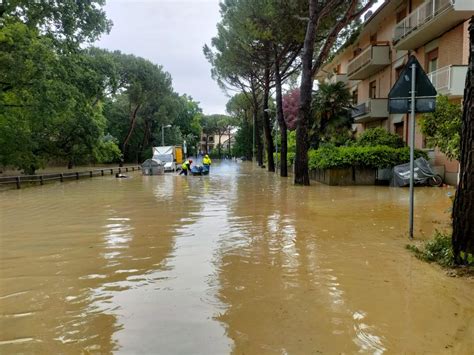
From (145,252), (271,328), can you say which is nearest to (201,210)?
(145,252)

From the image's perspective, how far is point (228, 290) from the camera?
4.64 m

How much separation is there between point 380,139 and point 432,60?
461cm

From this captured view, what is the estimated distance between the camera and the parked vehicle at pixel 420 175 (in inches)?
685

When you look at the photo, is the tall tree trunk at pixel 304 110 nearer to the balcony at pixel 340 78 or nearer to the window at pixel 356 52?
the window at pixel 356 52

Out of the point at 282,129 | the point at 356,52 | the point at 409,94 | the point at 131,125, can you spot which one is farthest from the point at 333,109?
the point at 131,125

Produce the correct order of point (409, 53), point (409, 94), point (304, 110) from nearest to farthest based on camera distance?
point (409, 94)
point (304, 110)
point (409, 53)

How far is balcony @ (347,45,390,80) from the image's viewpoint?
83.7 feet

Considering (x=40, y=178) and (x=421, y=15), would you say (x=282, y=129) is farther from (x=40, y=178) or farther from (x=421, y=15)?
(x=40, y=178)

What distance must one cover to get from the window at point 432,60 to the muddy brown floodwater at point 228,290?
13643 millimetres

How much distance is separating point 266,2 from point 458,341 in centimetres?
2142

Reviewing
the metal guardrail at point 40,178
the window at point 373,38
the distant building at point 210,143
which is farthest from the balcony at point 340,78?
the distant building at point 210,143

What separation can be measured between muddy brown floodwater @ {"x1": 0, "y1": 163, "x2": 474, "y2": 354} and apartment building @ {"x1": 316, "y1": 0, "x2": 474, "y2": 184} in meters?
10.6

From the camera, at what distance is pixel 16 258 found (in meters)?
6.32

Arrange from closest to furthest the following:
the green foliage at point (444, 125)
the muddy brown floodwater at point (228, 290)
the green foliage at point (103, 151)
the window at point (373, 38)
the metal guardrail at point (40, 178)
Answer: the muddy brown floodwater at point (228, 290) < the green foliage at point (444, 125) < the metal guardrail at point (40, 178) < the window at point (373, 38) < the green foliage at point (103, 151)
